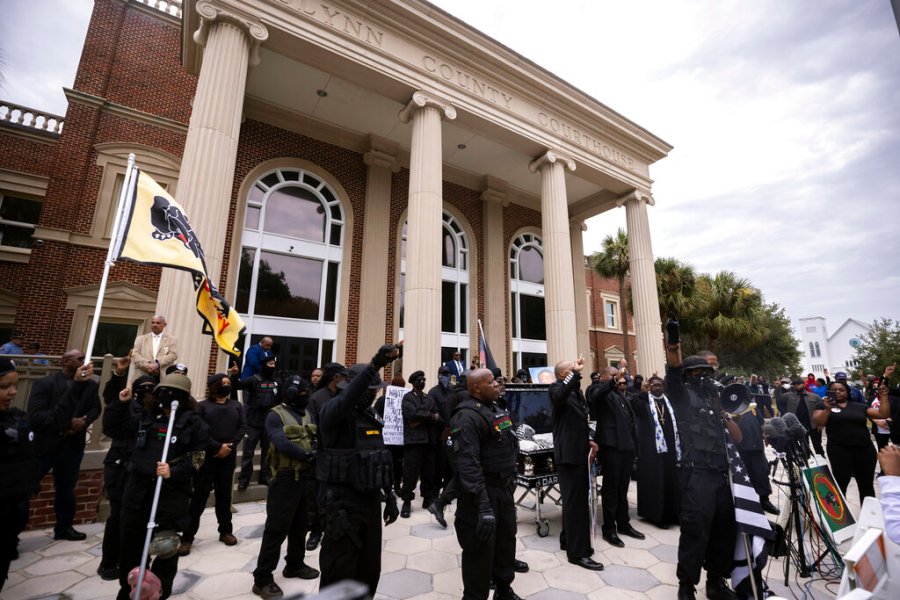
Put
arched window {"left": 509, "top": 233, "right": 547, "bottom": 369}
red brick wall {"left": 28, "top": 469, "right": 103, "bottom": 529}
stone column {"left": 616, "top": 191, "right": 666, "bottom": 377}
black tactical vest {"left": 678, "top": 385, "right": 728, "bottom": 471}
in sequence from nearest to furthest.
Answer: black tactical vest {"left": 678, "top": 385, "right": 728, "bottom": 471}
red brick wall {"left": 28, "top": 469, "right": 103, "bottom": 529}
stone column {"left": 616, "top": 191, "right": 666, "bottom": 377}
arched window {"left": 509, "top": 233, "right": 547, "bottom": 369}

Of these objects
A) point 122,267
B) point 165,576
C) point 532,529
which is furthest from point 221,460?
point 122,267

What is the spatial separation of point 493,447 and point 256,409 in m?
4.48

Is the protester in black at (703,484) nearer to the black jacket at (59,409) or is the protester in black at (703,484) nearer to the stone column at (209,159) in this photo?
the black jacket at (59,409)

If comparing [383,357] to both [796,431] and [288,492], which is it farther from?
[796,431]

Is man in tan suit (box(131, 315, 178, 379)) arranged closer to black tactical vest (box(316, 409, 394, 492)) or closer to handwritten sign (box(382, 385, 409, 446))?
handwritten sign (box(382, 385, 409, 446))

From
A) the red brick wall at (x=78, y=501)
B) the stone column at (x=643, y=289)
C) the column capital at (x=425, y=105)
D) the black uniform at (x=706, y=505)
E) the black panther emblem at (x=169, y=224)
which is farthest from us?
the stone column at (x=643, y=289)

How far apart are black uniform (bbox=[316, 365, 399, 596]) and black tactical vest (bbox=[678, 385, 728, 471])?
2.76m

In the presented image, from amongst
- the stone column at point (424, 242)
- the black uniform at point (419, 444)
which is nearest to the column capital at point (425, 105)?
the stone column at point (424, 242)

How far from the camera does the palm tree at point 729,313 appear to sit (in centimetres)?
2152

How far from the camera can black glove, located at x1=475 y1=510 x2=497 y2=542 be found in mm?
2903

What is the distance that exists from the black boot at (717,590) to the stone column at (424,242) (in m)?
5.93

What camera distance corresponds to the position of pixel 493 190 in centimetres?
1521

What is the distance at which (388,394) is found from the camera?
22.1 feet

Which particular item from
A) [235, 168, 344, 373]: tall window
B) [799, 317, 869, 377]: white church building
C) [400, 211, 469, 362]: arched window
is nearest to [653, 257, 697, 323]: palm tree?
[400, 211, 469, 362]: arched window
